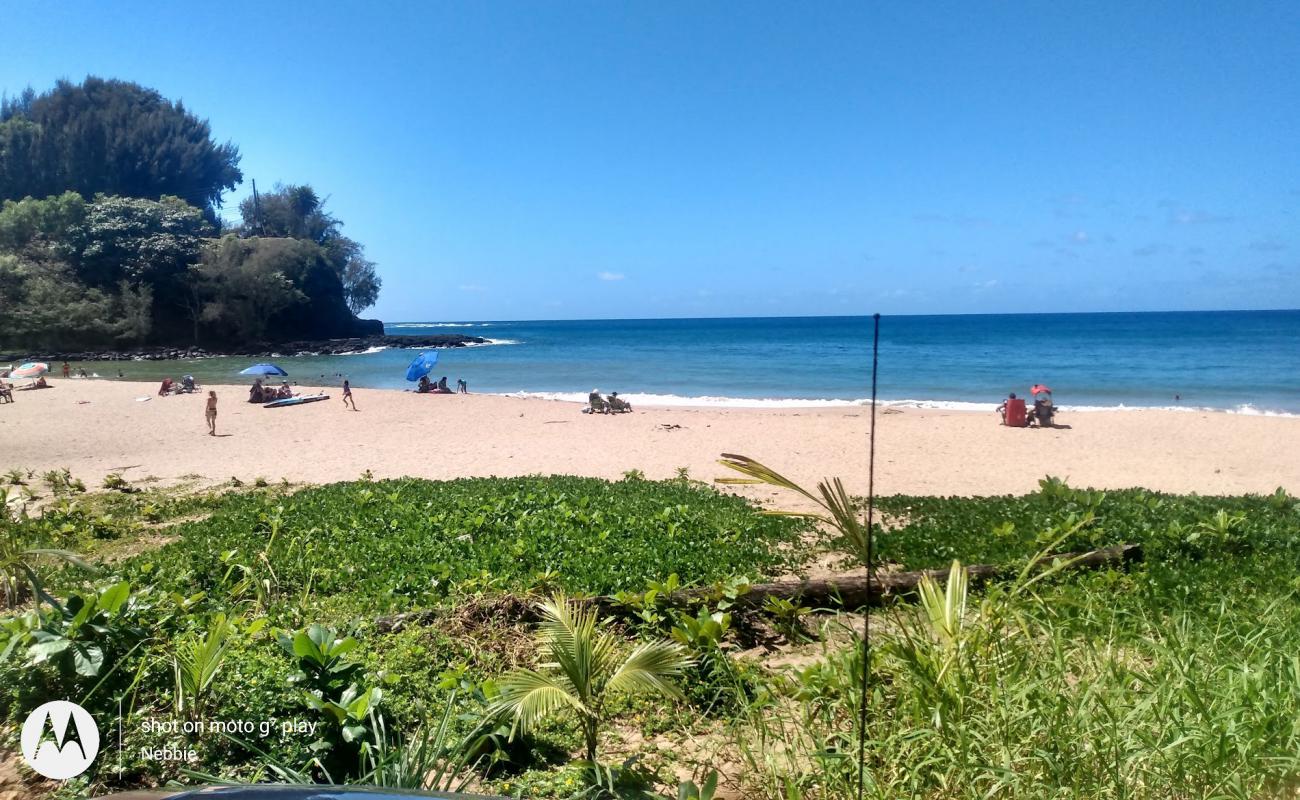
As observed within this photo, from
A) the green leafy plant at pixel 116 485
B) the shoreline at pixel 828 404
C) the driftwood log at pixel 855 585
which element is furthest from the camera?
the shoreline at pixel 828 404

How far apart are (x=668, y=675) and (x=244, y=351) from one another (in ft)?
183

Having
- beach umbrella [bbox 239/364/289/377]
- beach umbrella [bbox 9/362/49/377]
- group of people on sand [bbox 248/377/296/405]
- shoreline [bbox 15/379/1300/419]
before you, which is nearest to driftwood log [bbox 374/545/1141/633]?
shoreline [bbox 15/379/1300/419]

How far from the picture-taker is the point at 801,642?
3938 mm

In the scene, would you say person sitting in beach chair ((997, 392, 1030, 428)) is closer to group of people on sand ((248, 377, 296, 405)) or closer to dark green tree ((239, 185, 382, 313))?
group of people on sand ((248, 377, 296, 405))

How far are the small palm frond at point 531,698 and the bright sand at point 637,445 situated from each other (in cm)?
851

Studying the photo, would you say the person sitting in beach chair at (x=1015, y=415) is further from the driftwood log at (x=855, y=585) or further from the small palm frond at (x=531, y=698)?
the small palm frond at (x=531, y=698)

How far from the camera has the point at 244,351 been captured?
165 ft

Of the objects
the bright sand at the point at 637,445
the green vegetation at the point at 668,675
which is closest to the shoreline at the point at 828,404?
the bright sand at the point at 637,445

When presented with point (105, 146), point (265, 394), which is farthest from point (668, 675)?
point (105, 146)

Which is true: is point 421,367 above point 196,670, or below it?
above

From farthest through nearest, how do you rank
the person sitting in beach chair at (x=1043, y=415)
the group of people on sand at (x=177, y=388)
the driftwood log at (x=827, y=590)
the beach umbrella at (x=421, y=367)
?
the beach umbrella at (x=421, y=367), the group of people on sand at (x=177, y=388), the person sitting in beach chair at (x=1043, y=415), the driftwood log at (x=827, y=590)

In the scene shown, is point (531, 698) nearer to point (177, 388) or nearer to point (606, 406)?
point (606, 406)

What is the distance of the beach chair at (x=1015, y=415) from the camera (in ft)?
58.1

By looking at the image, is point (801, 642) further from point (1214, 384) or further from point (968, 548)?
point (1214, 384)
